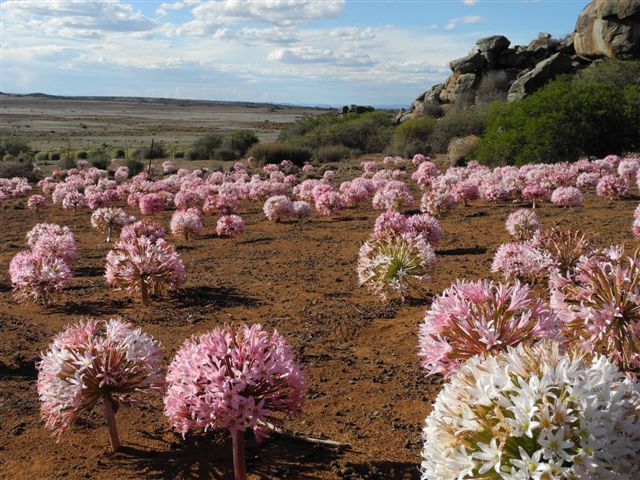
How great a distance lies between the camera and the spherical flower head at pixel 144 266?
26.0ft

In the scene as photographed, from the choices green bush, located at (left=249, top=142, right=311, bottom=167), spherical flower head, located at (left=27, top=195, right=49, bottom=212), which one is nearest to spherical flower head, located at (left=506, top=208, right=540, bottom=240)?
spherical flower head, located at (left=27, top=195, right=49, bottom=212)

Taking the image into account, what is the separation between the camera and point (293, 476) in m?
3.54

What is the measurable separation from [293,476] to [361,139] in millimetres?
43299

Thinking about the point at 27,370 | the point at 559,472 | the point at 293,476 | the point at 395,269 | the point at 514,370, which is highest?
the point at 514,370

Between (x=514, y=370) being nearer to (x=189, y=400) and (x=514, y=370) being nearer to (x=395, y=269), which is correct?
(x=189, y=400)

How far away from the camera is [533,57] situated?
175 ft

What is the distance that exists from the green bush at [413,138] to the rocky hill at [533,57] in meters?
6.06

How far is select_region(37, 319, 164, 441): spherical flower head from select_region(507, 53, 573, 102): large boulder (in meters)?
40.6

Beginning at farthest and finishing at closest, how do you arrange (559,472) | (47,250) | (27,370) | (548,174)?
1. (548,174)
2. (47,250)
3. (27,370)
4. (559,472)

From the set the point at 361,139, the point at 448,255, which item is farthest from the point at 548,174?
the point at 361,139

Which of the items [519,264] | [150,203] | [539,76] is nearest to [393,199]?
[150,203]

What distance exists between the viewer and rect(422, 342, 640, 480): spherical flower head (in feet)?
6.50

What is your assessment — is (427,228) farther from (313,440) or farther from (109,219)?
(109,219)

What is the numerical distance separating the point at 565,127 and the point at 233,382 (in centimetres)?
2408
